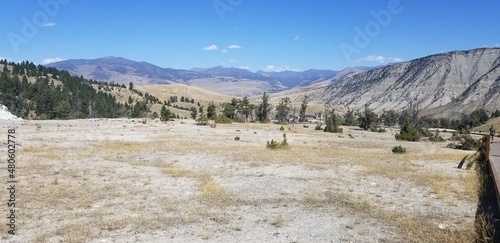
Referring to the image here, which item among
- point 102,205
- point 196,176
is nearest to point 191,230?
point 102,205

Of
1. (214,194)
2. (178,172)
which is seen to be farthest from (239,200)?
(178,172)

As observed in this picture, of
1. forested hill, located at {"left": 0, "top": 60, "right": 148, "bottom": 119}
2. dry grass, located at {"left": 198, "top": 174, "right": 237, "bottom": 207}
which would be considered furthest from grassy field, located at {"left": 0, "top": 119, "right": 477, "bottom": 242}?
forested hill, located at {"left": 0, "top": 60, "right": 148, "bottom": 119}

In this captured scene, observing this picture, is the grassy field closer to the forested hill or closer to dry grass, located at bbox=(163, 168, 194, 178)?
dry grass, located at bbox=(163, 168, 194, 178)

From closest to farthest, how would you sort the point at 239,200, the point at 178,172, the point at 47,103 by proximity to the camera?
1. the point at 239,200
2. the point at 178,172
3. the point at 47,103

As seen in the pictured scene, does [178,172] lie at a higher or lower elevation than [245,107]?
lower

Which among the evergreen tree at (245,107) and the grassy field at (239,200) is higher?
the evergreen tree at (245,107)

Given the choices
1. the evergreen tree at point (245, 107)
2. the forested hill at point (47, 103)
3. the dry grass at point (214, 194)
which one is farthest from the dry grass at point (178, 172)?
the forested hill at point (47, 103)

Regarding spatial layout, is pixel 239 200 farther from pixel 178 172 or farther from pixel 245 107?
pixel 245 107

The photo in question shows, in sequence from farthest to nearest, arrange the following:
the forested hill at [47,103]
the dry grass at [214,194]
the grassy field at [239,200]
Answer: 1. the forested hill at [47,103]
2. the dry grass at [214,194]
3. the grassy field at [239,200]

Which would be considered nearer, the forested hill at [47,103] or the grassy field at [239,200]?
the grassy field at [239,200]

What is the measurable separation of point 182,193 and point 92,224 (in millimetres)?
5476

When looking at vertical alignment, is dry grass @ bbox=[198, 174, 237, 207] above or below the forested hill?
below

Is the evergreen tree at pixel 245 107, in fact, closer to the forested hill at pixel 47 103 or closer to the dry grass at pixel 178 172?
the forested hill at pixel 47 103

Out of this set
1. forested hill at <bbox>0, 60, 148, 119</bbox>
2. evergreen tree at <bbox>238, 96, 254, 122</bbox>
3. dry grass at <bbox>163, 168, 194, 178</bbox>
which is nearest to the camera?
dry grass at <bbox>163, 168, 194, 178</bbox>
